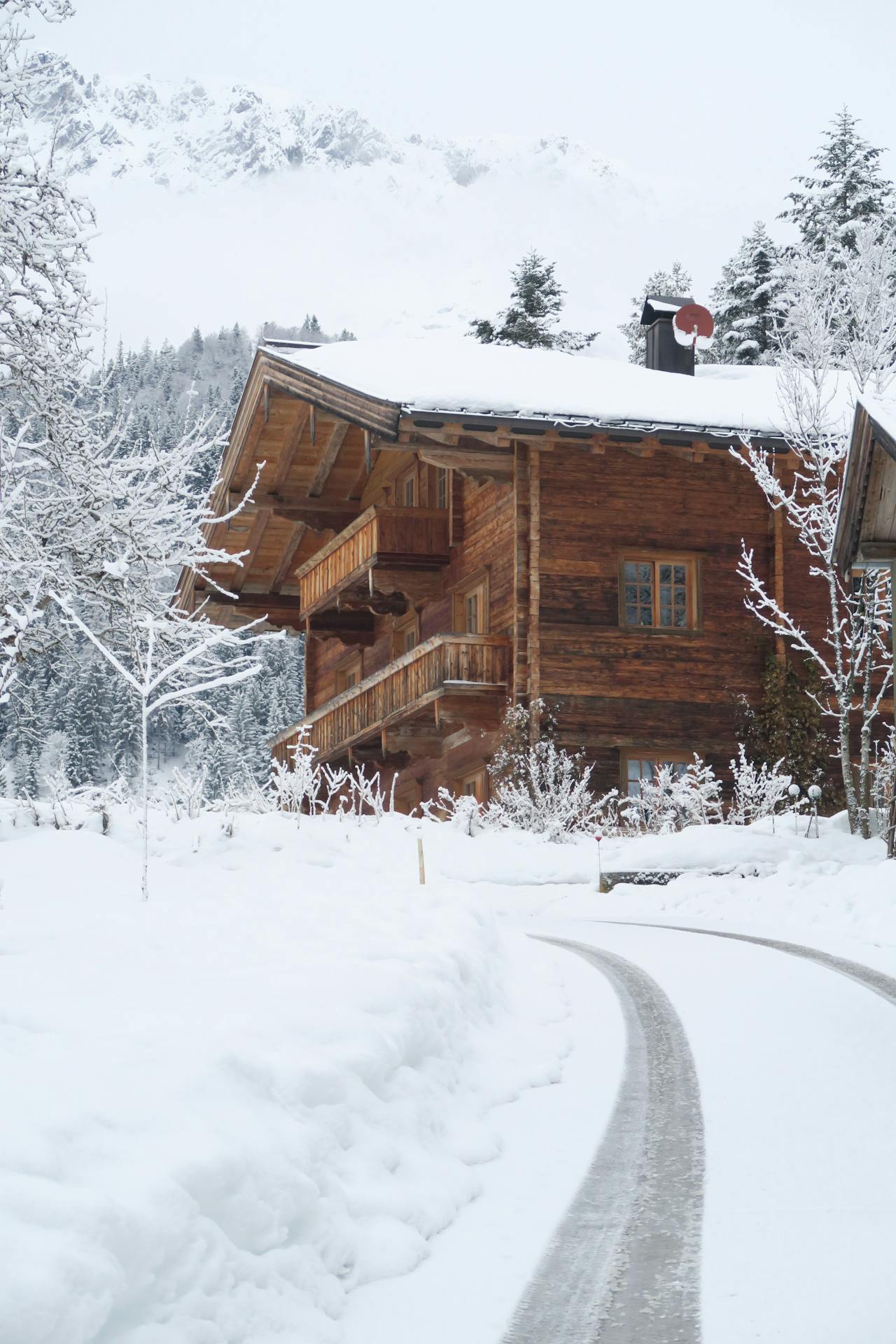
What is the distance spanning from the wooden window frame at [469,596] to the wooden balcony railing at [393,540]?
81 cm

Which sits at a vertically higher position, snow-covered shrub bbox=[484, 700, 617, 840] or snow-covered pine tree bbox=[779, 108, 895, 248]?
snow-covered pine tree bbox=[779, 108, 895, 248]

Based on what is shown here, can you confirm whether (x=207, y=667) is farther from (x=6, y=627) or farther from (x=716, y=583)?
(x=716, y=583)

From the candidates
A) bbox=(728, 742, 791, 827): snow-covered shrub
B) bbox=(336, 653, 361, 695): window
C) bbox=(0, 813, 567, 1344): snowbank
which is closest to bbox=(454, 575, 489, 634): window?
bbox=(728, 742, 791, 827): snow-covered shrub

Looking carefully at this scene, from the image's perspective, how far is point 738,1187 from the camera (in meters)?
5.45

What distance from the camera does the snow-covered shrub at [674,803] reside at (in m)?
21.5

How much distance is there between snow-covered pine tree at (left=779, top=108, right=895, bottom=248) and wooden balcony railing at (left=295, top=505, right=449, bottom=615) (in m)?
28.0

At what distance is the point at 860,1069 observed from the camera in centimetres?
737

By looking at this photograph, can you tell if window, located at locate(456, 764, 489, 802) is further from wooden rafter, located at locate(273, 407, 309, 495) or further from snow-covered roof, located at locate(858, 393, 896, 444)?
snow-covered roof, located at locate(858, 393, 896, 444)

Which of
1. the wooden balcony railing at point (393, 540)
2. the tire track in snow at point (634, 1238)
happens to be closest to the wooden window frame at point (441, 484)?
the wooden balcony railing at point (393, 540)

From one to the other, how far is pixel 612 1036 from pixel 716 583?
56.9 feet

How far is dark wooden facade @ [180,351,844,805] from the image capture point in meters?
23.9

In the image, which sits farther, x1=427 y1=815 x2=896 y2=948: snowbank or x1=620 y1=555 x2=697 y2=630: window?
x1=620 y1=555 x2=697 y2=630: window

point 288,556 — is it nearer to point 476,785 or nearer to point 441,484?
point 441,484

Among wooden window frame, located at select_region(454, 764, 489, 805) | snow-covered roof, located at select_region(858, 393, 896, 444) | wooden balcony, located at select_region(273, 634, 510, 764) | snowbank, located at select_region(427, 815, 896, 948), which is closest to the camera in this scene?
snow-covered roof, located at select_region(858, 393, 896, 444)
